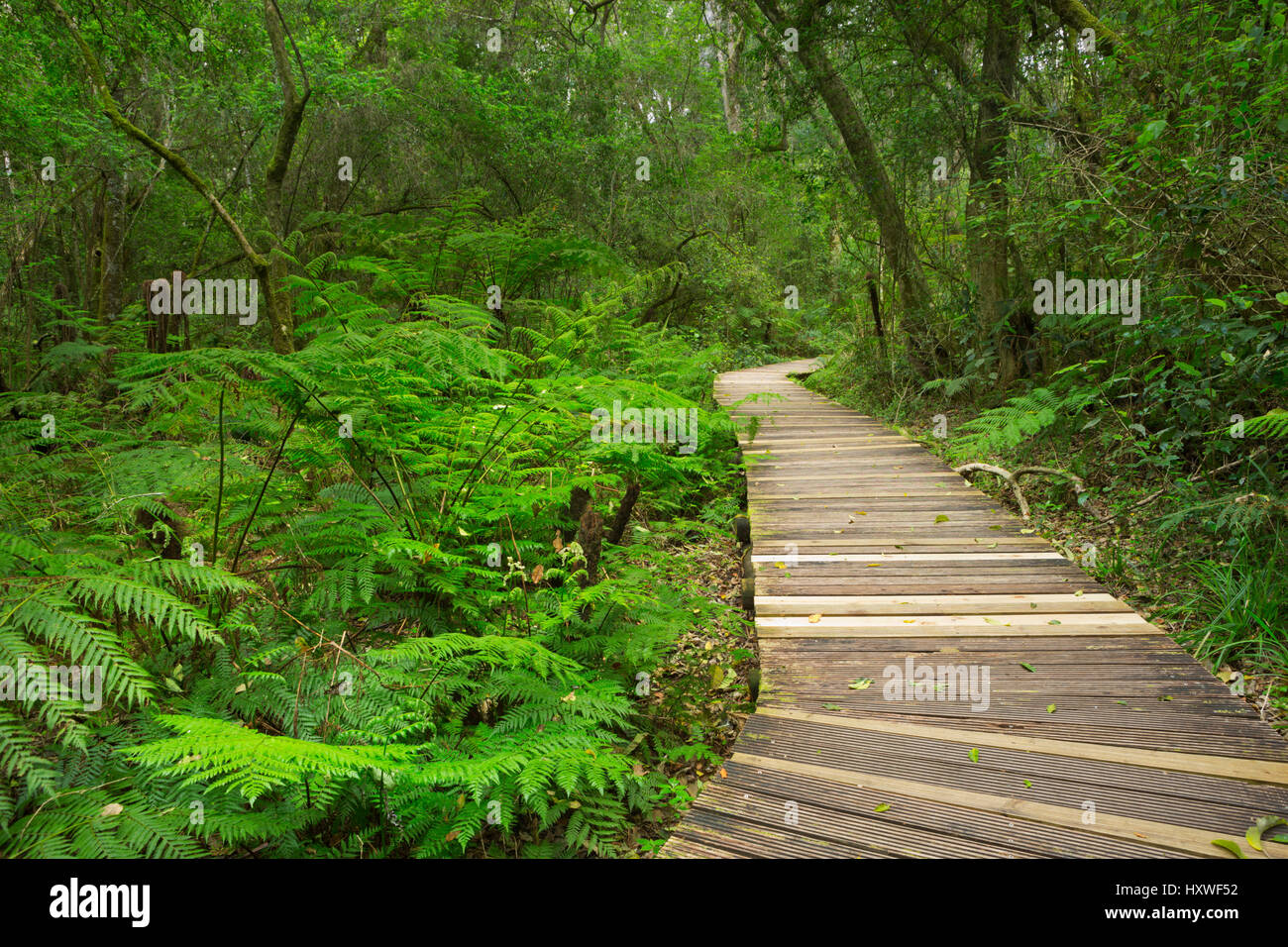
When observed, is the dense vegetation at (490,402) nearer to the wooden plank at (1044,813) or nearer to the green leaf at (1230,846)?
the wooden plank at (1044,813)

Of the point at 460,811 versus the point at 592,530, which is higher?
the point at 592,530

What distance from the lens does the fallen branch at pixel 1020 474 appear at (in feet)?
18.0

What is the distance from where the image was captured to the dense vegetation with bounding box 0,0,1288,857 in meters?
2.24

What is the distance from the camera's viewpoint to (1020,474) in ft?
19.5

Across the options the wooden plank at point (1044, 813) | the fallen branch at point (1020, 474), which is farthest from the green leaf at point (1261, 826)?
the fallen branch at point (1020, 474)

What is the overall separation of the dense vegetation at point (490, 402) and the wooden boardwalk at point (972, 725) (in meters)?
0.54

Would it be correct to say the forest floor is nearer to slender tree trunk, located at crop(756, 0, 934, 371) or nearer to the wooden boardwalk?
the wooden boardwalk

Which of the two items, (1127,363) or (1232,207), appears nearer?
(1232,207)

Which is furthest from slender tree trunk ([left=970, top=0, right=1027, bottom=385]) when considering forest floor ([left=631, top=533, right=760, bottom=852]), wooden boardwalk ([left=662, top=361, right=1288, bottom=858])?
forest floor ([left=631, top=533, right=760, bottom=852])

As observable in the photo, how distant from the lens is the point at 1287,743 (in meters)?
2.48

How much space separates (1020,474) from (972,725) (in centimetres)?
397
